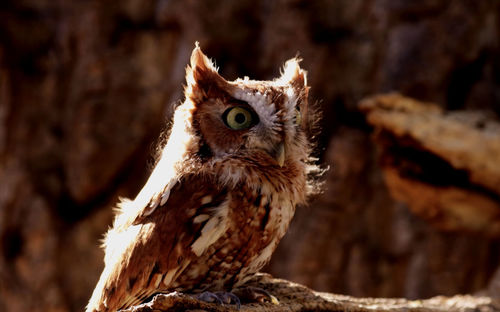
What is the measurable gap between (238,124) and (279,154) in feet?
0.42

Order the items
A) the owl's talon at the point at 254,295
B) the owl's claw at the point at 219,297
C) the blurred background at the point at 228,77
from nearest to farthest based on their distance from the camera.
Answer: the owl's claw at the point at 219,297 → the owl's talon at the point at 254,295 → the blurred background at the point at 228,77

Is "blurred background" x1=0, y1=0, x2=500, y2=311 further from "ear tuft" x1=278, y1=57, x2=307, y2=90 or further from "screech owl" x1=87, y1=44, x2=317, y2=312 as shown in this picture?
"screech owl" x1=87, y1=44, x2=317, y2=312

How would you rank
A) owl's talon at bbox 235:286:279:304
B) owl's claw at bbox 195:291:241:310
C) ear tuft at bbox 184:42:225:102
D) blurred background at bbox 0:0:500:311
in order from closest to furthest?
owl's claw at bbox 195:291:241:310 → ear tuft at bbox 184:42:225:102 → owl's talon at bbox 235:286:279:304 → blurred background at bbox 0:0:500:311

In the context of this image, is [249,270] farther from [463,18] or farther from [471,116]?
[463,18]

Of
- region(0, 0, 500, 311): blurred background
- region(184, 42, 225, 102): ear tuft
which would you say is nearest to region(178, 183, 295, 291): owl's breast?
region(184, 42, 225, 102): ear tuft

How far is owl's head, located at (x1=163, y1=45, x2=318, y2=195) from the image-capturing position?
158 centimetres

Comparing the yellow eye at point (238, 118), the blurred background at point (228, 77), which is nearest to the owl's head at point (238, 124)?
the yellow eye at point (238, 118)

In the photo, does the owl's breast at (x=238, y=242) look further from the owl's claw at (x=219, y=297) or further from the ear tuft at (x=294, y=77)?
the ear tuft at (x=294, y=77)

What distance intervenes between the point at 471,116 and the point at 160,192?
1938 mm

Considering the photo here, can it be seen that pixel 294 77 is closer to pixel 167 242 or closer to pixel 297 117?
pixel 297 117

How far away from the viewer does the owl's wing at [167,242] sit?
155 centimetres

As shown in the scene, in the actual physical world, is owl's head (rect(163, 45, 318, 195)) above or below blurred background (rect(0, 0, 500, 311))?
below

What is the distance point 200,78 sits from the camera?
1638 mm

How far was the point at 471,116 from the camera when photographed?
303cm
